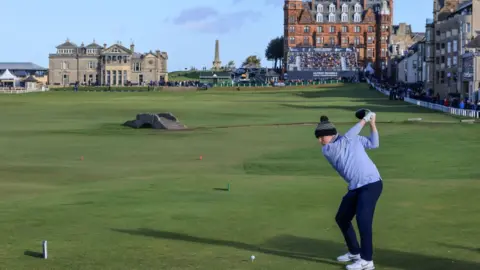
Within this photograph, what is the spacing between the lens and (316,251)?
1295 centimetres

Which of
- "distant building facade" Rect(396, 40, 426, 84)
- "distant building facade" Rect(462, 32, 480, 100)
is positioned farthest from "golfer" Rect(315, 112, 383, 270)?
"distant building facade" Rect(396, 40, 426, 84)

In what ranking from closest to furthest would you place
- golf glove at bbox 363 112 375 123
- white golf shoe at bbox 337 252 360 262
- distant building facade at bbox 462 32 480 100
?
golf glove at bbox 363 112 375 123
white golf shoe at bbox 337 252 360 262
distant building facade at bbox 462 32 480 100

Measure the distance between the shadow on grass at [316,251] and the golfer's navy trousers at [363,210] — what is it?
0.60 metres

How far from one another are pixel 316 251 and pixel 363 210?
1891mm

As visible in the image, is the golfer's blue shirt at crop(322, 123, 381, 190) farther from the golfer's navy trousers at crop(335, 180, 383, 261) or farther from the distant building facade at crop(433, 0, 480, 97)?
the distant building facade at crop(433, 0, 480, 97)

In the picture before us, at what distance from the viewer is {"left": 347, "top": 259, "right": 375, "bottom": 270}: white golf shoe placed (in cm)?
1143

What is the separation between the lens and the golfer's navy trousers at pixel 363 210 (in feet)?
37.1

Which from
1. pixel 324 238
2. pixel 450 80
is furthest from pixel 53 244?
pixel 450 80

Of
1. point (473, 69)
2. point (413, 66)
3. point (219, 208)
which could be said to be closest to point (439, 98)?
point (473, 69)

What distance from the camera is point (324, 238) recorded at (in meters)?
13.9

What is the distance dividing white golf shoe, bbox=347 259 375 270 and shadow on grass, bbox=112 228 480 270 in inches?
16.3

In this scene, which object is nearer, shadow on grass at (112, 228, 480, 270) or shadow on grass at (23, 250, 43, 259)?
shadow on grass at (112, 228, 480, 270)

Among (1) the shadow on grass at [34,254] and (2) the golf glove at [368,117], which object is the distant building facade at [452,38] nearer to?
(2) the golf glove at [368,117]

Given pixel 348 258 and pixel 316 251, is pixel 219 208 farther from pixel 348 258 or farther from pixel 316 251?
pixel 348 258
